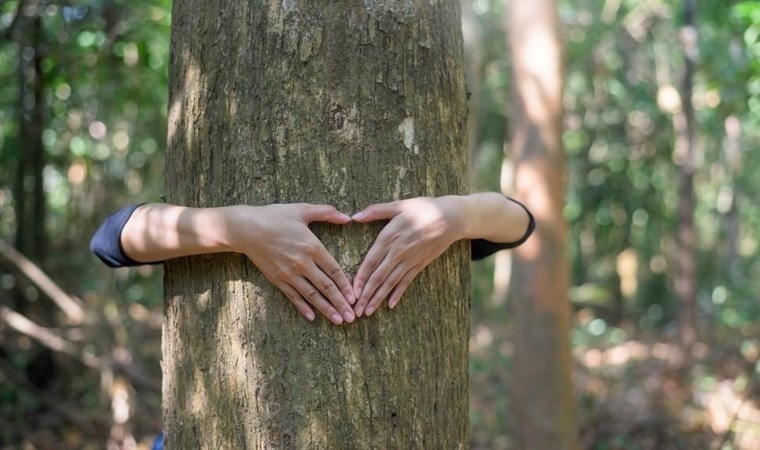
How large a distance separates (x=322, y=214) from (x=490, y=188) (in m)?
16.1

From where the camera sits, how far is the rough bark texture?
1.55m

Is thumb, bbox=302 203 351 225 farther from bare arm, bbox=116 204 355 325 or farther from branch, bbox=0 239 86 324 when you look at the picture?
branch, bbox=0 239 86 324

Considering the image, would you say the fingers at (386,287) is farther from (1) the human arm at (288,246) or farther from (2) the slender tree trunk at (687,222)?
(2) the slender tree trunk at (687,222)

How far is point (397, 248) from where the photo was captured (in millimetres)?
1559

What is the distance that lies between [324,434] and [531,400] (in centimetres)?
530

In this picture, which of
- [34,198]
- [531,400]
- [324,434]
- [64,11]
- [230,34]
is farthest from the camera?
[34,198]

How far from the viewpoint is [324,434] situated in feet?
5.04

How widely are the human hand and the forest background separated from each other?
3.60 m

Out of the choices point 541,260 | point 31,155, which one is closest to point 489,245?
point 541,260

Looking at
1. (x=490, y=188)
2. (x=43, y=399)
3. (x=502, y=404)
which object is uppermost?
(x=490, y=188)

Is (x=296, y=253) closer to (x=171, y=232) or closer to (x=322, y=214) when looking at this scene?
(x=322, y=214)

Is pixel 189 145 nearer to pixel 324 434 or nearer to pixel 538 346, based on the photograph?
pixel 324 434

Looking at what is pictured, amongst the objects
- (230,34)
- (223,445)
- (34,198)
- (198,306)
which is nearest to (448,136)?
(230,34)

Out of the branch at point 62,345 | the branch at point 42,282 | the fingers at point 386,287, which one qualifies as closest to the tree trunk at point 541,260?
the branch at point 62,345
